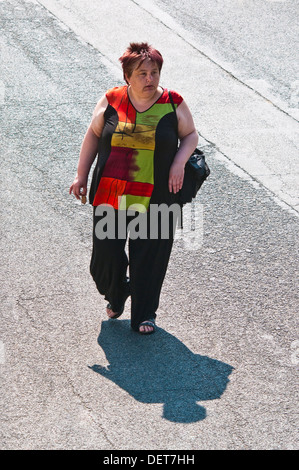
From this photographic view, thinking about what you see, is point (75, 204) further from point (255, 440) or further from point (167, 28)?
point (167, 28)

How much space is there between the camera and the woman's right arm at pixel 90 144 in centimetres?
545

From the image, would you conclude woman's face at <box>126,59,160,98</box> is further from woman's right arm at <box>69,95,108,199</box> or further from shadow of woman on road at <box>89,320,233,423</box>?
shadow of woman on road at <box>89,320,233,423</box>

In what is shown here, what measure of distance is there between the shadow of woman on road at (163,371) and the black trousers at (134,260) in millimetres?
165

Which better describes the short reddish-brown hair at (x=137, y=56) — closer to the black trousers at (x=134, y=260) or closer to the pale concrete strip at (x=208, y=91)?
the black trousers at (x=134, y=260)

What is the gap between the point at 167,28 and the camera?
35.8 ft

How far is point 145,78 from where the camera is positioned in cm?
519

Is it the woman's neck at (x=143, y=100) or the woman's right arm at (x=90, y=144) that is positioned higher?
the woman's neck at (x=143, y=100)

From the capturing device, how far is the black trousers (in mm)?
5523

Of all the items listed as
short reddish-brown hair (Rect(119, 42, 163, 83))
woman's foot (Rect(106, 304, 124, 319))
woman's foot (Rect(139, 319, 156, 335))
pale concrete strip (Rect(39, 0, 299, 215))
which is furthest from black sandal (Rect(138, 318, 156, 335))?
pale concrete strip (Rect(39, 0, 299, 215))

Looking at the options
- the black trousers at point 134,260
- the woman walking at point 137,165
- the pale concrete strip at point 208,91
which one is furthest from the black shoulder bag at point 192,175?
the pale concrete strip at point 208,91

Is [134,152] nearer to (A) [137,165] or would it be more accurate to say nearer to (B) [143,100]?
(A) [137,165]

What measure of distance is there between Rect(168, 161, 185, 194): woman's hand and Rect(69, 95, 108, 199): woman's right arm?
1.77 feet

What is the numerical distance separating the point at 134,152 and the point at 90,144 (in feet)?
1.20

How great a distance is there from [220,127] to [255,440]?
15.0ft
